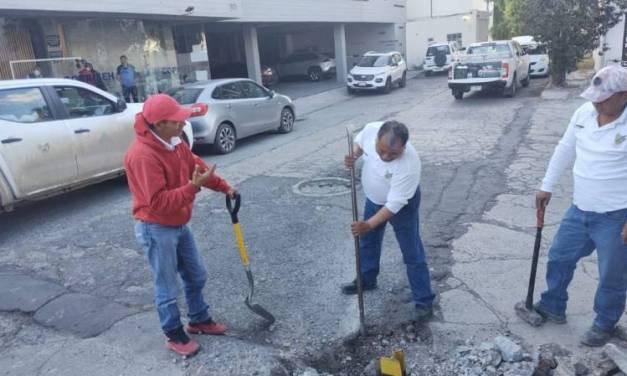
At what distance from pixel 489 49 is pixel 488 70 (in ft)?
5.54

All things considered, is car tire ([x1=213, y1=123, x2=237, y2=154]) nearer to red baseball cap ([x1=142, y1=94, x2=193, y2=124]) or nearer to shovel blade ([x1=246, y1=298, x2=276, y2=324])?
shovel blade ([x1=246, y1=298, x2=276, y2=324])

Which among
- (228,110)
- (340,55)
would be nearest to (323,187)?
(228,110)

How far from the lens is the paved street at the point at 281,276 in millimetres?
3336

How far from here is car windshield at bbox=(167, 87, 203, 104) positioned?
975 centimetres

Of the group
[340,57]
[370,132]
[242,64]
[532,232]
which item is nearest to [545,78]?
[340,57]

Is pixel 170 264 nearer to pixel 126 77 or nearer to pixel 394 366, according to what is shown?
pixel 394 366

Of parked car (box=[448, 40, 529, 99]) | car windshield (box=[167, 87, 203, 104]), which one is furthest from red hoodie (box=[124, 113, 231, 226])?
parked car (box=[448, 40, 529, 99])

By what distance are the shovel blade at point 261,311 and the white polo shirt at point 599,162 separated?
220 cm

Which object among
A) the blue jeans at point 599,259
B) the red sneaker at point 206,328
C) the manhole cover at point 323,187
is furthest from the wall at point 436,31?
the red sneaker at point 206,328

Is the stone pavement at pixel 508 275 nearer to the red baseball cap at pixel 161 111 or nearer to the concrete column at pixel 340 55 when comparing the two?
the red baseball cap at pixel 161 111

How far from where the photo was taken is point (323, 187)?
6.96 m

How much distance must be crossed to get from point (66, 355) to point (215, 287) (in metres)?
1.24

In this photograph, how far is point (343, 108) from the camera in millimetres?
16312

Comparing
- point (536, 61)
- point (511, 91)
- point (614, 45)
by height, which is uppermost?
point (614, 45)
